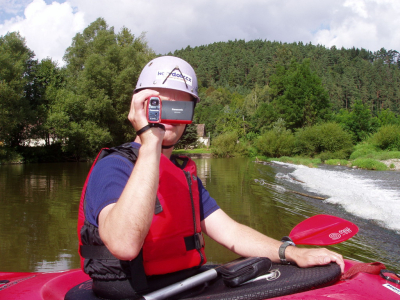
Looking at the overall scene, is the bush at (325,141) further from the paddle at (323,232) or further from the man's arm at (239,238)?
the man's arm at (239,238)

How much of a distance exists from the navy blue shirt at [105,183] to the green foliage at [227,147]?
42.4m

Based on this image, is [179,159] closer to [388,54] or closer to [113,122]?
[113,122]

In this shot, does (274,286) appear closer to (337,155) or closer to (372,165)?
(372,165)

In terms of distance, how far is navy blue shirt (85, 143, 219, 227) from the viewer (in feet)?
4.43

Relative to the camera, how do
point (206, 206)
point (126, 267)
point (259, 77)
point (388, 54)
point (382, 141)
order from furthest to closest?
point (388, 54), point (259, 77), point (382, 141), point (206, 206), point (126, 267)

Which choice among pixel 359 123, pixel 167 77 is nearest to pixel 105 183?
pixel 167 77

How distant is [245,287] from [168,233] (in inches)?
16.5

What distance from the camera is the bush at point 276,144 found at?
4016 centimetres

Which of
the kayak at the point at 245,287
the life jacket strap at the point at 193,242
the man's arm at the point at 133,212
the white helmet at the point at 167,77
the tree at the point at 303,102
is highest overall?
the tree at the point at 303,102

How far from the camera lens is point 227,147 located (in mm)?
44562

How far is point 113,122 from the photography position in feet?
91.7

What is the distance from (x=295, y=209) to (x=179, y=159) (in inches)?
284

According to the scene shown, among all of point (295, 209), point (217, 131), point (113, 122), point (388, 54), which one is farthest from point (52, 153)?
point (388, 54)

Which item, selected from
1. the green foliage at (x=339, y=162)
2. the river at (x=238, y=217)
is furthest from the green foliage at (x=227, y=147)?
the river at (x=238, y=217)
